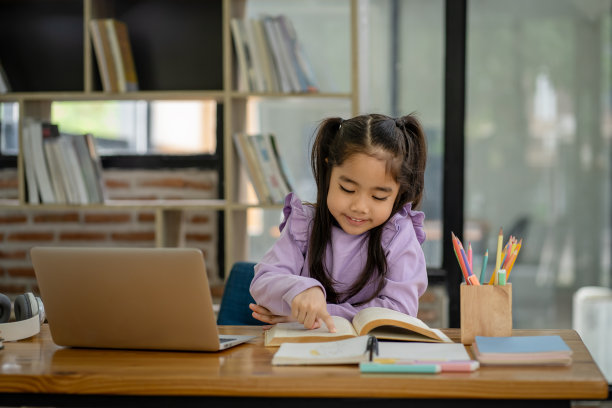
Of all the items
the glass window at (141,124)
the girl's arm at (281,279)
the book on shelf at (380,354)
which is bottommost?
the book on shelf at (380,354)

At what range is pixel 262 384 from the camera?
43.8 inches

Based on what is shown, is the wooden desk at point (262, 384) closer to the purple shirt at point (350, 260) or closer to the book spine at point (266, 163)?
the purple shirt at point (350, 260)

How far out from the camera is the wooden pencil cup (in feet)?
4.45

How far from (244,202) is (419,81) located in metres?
0.96

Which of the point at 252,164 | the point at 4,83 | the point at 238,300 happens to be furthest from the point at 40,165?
the point at 238,300

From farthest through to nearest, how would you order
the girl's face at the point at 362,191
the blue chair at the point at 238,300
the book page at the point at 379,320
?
the blue chair at the point at 238,300 < the girl's face at the point at 362,191 < the book page at the point at 379,320

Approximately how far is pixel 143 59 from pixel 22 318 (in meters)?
1.78

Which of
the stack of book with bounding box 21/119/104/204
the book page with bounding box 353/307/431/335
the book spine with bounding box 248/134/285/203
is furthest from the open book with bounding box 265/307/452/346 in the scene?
the stack of book with bounding box 21/119/104/204

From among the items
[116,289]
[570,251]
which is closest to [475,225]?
[570,251]

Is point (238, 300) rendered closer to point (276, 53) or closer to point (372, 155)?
point (372, 155)

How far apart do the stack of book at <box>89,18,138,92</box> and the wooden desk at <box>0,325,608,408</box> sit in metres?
1.80

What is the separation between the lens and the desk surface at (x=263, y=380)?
1091 millimetres

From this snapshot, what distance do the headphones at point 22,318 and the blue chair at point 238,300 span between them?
518mm

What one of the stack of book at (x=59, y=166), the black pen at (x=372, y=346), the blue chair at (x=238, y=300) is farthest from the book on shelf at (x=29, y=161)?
the black pen at (x=372, y=346)
